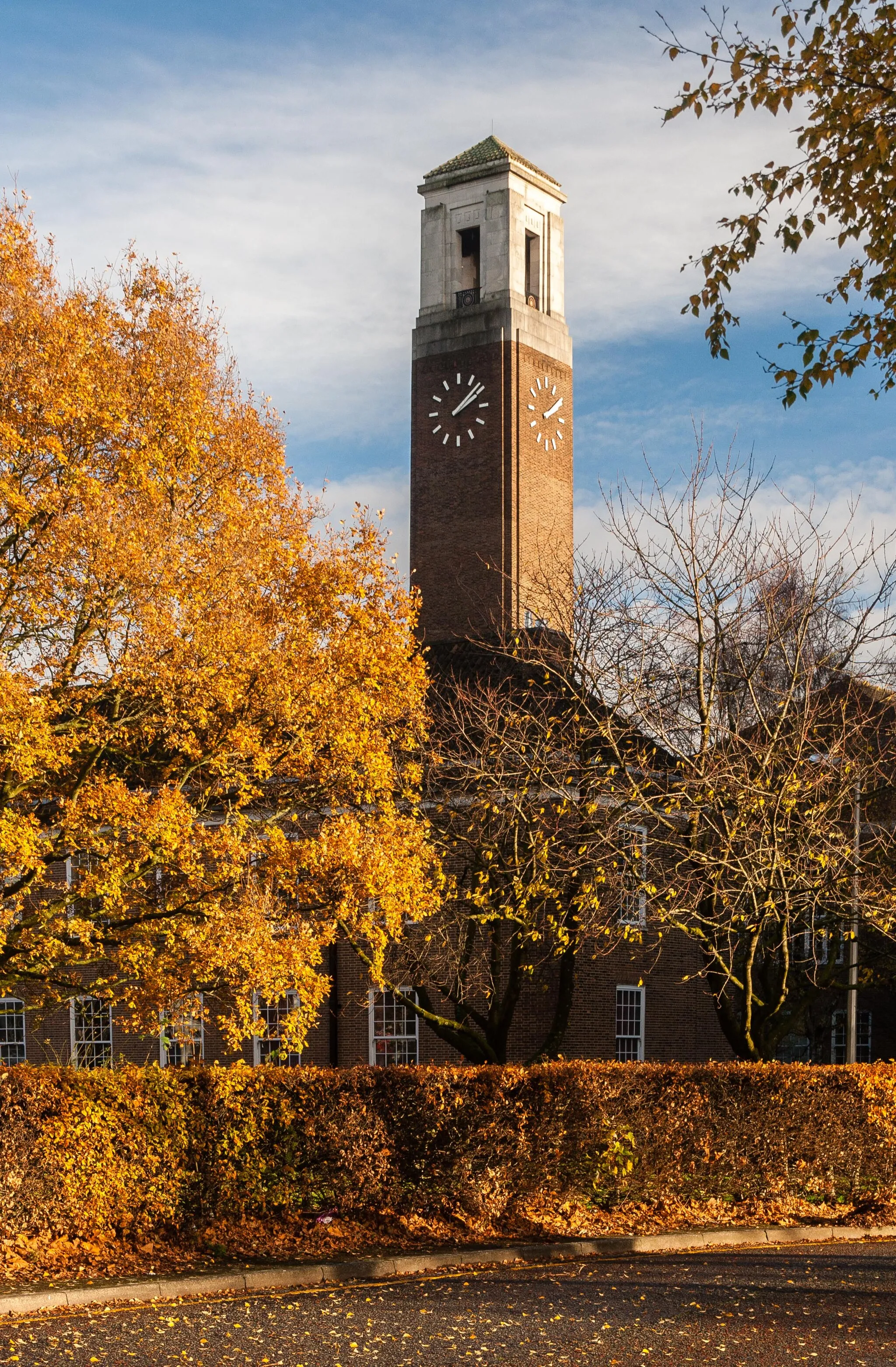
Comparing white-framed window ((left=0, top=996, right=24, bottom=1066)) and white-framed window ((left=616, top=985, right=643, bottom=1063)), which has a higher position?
white-framed window ((left=616, top=985, right=643, bottom=1063))

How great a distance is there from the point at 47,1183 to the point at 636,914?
27.6 feet

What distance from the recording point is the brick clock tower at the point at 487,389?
4331cm

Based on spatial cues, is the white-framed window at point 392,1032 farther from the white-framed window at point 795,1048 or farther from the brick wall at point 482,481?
the brick wall at point 482,481

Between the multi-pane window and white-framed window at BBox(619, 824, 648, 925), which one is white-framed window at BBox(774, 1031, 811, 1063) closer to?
the multi-pane window

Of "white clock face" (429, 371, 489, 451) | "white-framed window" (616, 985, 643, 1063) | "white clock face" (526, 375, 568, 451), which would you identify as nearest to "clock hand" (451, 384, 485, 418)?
"white clock face" (429, 371, 489, 451)

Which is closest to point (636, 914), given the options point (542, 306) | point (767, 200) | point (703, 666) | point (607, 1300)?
point (703, 666)

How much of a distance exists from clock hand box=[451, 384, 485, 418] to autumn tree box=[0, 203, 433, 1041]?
91.2ft

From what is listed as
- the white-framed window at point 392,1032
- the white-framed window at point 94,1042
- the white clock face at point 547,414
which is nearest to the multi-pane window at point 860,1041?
the white-framed window at point 392,1032

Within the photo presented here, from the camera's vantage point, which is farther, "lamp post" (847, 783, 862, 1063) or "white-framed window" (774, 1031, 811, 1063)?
"white-framed window" (774, 1031, 811, 1063)

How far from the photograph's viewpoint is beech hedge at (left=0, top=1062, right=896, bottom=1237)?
1384 centimetres

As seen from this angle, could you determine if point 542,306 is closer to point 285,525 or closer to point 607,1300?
point 285,525

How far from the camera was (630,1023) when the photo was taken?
32.2 metres

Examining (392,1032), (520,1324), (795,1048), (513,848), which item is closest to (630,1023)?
(392,1032)

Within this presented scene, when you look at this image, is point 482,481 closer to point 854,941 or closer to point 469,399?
point 469,399
